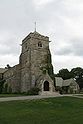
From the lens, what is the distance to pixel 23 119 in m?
13.3

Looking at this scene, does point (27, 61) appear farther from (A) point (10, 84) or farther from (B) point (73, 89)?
(B) point (73, 89)

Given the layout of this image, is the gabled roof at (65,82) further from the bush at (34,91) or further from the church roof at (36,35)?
the bush at (34,91)

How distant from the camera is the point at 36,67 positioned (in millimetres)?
48062

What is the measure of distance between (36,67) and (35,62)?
1181 millimetres

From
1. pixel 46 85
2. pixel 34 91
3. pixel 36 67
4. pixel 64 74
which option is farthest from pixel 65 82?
pixel 34 91

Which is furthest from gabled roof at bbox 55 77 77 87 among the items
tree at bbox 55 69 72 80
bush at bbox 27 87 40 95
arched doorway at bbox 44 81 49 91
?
bush at bbox 27 87 40 95

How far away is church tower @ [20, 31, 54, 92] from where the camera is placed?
47312 mm

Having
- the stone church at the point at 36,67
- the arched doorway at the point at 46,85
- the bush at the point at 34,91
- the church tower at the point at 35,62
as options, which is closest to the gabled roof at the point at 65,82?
the stone church at the point at 36,67

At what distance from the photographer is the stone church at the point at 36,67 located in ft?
154

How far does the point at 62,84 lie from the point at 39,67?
86.6 feet

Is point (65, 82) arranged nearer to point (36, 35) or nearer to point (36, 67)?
point (36, 67)

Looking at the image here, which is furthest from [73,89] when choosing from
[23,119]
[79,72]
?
[23,119]

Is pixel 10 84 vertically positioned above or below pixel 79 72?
below

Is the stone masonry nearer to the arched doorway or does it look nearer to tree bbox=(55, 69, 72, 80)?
the arched doorway
